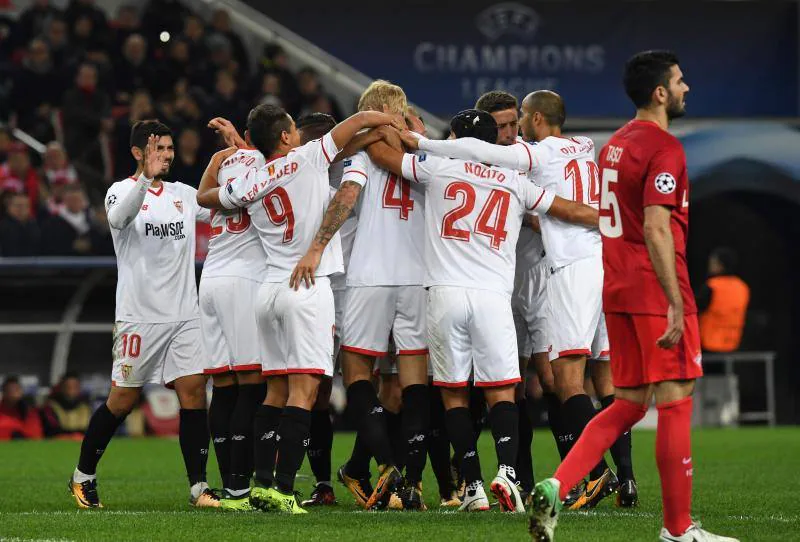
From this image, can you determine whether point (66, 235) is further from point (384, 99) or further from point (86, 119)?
point (384, 99)

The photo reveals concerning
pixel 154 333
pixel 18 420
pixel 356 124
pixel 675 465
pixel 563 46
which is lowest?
pixel 18 420

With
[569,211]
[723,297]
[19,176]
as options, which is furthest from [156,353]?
[723,297]

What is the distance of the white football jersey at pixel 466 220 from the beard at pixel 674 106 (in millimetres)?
1815

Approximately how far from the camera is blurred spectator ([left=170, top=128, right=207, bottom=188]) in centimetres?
1778

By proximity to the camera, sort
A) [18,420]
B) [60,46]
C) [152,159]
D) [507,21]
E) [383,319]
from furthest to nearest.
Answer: [507,21], [60,46], [18,420], [152,159], [383,319]

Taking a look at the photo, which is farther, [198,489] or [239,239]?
[198,489]

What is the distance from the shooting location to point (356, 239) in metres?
8.35

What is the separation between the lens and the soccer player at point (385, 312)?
26.6 feet

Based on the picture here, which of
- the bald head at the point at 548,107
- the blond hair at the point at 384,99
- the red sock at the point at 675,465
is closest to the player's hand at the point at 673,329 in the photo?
the red sock at the point at 675,465

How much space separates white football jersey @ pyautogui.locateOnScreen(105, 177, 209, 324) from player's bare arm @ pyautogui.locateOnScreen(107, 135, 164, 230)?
0.62 feet

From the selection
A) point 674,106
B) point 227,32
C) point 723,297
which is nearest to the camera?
point 674,106

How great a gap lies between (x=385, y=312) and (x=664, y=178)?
2606mm

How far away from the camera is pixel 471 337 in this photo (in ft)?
26.1

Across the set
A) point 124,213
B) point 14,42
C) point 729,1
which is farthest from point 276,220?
point 729,1
